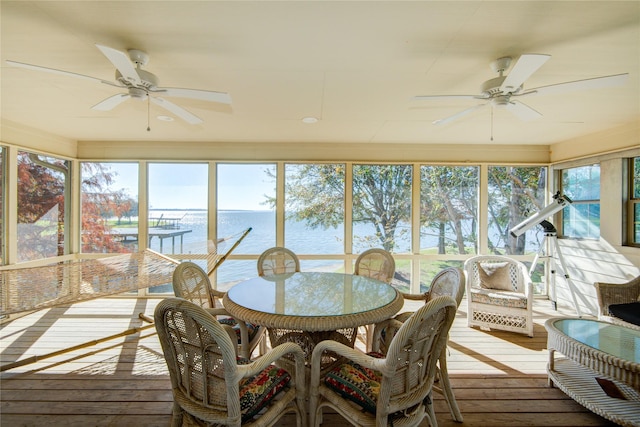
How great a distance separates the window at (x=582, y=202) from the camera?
386 centimetres

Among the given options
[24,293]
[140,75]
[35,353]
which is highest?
[140,75]

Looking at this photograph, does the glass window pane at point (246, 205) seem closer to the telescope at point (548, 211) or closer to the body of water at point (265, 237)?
the body of water at point (265, 237)

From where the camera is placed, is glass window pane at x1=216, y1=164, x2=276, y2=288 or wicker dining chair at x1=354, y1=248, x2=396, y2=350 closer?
wicker dining chair at x1=354, y1=248, x2=396, y2=350

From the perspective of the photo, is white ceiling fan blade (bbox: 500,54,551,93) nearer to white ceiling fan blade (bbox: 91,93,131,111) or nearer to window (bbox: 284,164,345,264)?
white ceiling fan blade (bbox: 91,93,131,111)

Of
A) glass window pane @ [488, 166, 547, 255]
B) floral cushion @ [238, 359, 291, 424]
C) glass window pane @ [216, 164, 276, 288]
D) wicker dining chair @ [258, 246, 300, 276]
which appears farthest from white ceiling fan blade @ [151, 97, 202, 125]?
glass window pane @ [488, 166, 547, 255]

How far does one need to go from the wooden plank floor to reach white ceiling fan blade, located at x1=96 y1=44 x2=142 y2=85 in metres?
2.26

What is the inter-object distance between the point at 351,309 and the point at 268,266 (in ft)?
5.03

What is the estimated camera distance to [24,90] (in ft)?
8.34

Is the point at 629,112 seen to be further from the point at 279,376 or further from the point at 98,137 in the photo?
the point at 98,137

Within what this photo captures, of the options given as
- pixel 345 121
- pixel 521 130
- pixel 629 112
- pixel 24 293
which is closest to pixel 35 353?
pixel 24 293

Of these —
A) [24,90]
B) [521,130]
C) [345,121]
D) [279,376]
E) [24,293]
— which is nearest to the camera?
[279,376]

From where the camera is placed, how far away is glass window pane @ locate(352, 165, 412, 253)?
4.55m

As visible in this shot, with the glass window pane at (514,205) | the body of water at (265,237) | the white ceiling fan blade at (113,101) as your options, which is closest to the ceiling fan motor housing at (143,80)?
the white ceiling fan blade at (113,101)

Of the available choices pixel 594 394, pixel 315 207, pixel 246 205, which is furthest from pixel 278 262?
pixel 594 394
